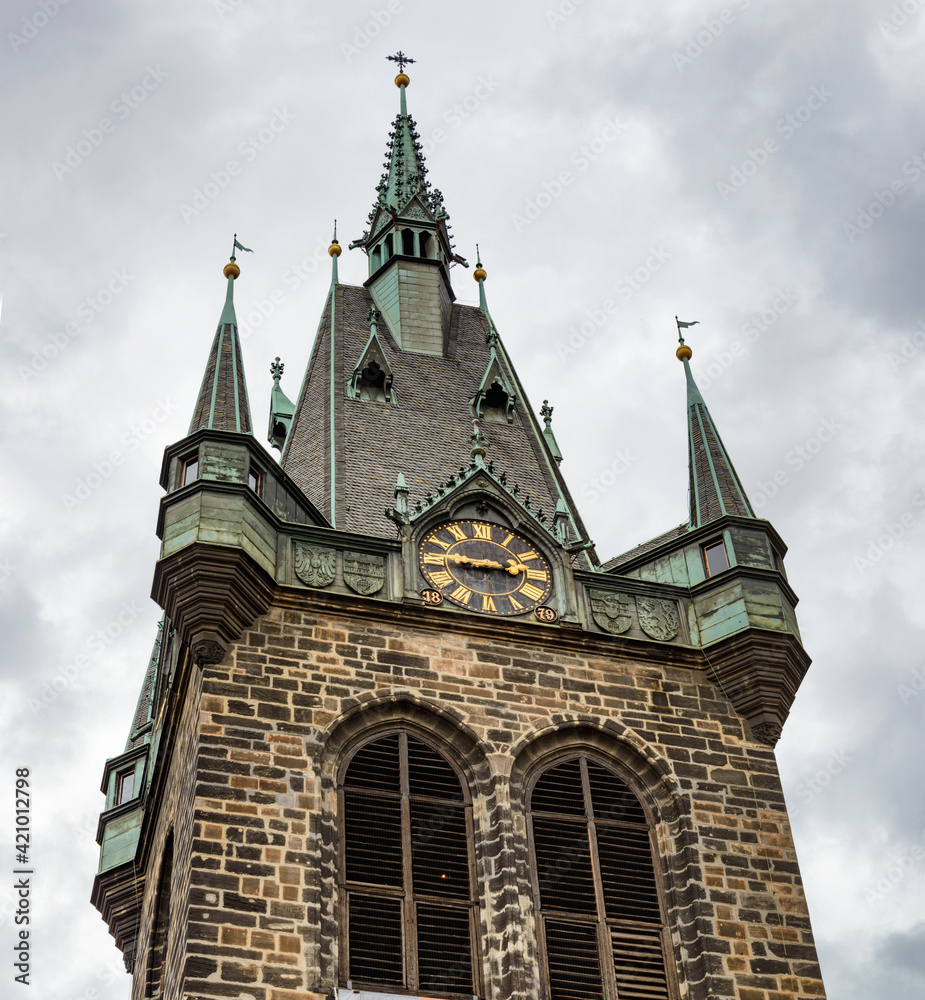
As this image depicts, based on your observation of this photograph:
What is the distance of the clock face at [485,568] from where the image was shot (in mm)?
25109

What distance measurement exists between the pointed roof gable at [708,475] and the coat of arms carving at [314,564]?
5.53m

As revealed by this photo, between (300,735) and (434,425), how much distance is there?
9.11m

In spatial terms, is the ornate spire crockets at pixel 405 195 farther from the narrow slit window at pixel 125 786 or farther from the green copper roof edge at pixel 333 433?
the narrow slit window at pixel 125 786

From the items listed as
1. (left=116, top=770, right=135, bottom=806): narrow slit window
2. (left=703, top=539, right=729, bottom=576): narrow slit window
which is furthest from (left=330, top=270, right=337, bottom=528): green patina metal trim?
(left=116, top=770, right=135, bottom=806): narrow slit window

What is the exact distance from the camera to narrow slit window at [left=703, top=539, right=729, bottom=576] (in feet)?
86.6

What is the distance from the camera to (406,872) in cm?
2198

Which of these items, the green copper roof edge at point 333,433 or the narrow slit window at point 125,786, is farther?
the narrow slit window at point 125,786

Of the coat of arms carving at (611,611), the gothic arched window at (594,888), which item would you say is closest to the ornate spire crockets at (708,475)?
the coat of arms carving at (611,611)

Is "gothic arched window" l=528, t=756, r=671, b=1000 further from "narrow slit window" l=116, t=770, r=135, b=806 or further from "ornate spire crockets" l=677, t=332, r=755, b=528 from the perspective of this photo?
"narrow slit window" l=116, t=770, r=135, b=806

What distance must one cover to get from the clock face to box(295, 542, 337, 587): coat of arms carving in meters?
1.29

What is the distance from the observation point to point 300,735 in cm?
2253

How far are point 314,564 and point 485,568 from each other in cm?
241

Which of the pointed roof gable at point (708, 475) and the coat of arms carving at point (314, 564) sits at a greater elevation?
the pointed roof gable at point (708, 475)

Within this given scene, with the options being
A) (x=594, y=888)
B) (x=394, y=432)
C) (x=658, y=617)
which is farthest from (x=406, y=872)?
(x=394, y=432)
